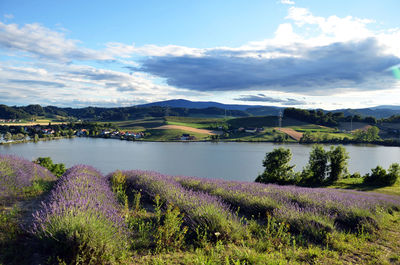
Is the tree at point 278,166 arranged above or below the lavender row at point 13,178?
below

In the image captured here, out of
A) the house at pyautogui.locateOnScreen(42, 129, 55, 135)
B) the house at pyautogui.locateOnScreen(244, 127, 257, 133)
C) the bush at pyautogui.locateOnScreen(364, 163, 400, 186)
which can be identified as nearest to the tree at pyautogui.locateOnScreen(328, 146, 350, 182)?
the bush at pyautogui.locateOnScreen(364, 163, 400, 186)

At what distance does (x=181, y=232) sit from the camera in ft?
18.1

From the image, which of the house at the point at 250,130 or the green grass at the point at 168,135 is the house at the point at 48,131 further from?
the house at the point at 250,130

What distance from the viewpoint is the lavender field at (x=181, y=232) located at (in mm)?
4543

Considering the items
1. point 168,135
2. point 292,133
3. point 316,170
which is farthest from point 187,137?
point 316,170

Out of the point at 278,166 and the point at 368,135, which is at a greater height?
the point at 278,166

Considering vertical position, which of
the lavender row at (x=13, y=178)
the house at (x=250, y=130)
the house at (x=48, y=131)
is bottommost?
the house at (x=48, y=131)

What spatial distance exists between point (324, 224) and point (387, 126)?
18933 centimetres

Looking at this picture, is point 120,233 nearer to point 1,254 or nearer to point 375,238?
point 1,254

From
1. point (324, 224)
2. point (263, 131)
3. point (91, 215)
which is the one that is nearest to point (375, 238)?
point (324, 224)

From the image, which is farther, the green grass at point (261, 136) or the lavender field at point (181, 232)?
the green grass at point (261, 136)

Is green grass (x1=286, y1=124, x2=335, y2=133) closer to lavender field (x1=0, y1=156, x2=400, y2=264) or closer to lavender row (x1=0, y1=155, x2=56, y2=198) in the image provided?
lavender field (x1=0, y1=156, x2=400, y2=264)

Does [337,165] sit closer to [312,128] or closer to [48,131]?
[312,128]

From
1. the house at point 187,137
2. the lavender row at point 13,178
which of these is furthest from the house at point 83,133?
the lavender row at point 13,178
